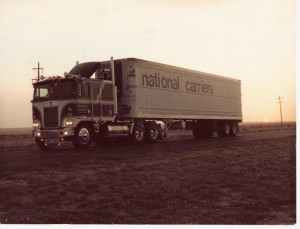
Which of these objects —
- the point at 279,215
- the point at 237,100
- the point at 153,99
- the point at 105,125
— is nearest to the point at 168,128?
the point at 153,99

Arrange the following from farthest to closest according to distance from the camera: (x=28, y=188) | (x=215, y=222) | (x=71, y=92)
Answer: (x=71, y=92) < (x=28, y=188) < (x=215, y=222)

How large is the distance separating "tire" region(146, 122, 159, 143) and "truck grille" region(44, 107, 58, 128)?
5.72 meters

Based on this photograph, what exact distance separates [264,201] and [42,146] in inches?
567

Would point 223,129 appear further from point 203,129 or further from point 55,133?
point 55,133

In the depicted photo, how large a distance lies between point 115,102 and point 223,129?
12809 millimetres

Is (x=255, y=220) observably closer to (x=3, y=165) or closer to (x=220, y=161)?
(x=220, y=161)

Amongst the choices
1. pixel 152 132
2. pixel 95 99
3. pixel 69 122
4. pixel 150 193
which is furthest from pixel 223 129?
pixel 150 193

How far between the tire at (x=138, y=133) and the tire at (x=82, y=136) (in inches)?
111

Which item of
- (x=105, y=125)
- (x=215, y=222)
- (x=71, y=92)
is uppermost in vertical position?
(x=71, y=92)

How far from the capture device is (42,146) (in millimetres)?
20156

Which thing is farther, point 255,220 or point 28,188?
point 28,188

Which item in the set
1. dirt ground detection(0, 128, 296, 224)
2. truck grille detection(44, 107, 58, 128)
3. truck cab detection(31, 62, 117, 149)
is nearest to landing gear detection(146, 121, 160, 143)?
truck cab detection(31, 62, 117, 149)

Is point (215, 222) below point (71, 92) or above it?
below

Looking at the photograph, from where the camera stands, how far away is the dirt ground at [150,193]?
6.61m
